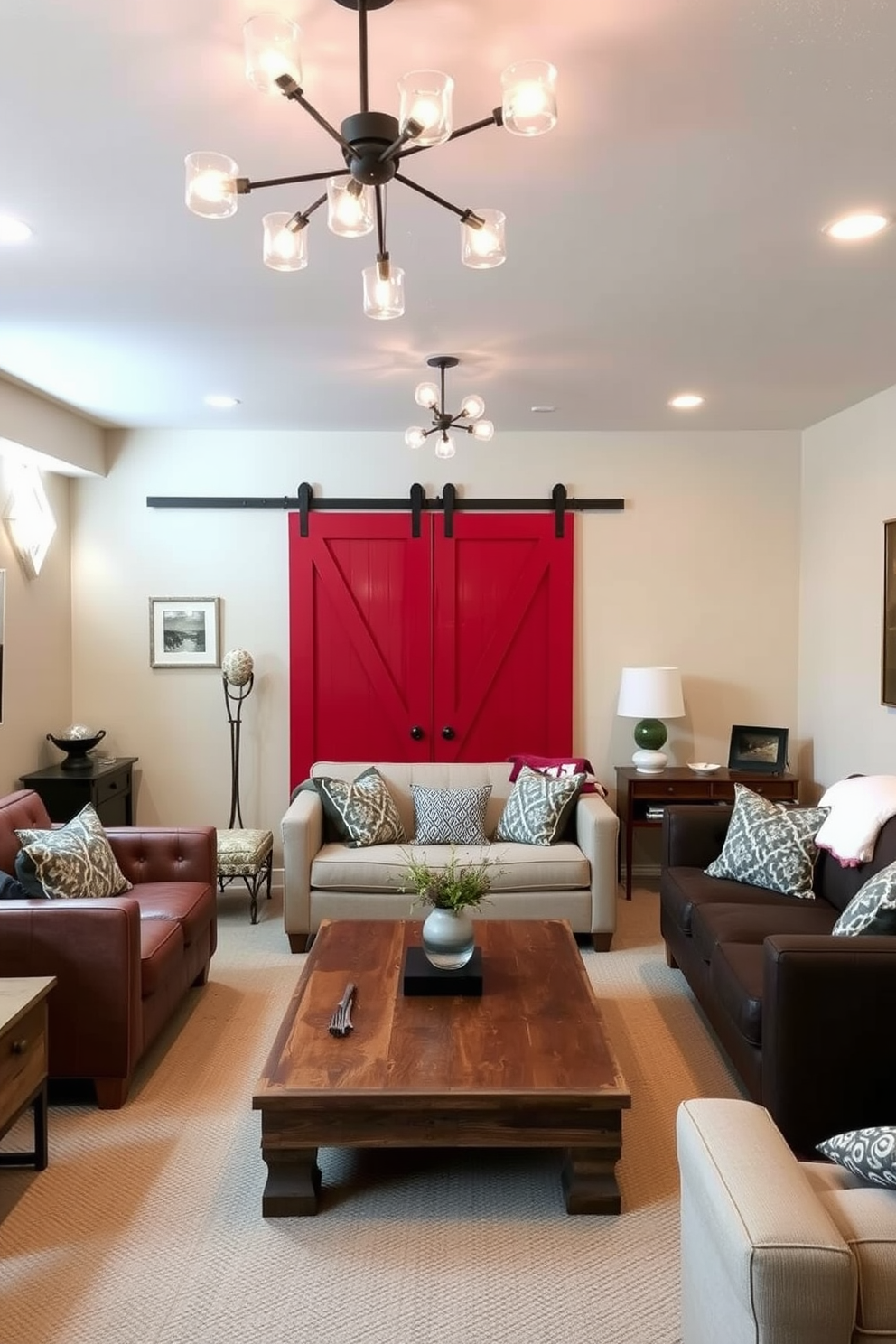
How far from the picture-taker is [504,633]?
5.43 meters

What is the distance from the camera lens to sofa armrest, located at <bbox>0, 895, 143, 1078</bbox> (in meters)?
2.83

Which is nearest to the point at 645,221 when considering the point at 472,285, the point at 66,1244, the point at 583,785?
the point at 472,285

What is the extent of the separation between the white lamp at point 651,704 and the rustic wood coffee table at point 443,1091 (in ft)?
8.27

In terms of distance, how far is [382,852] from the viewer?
4312 millimetres

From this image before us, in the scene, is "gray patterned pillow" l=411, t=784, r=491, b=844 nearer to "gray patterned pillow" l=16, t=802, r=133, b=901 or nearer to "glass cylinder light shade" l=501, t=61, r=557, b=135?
"gray patterned pillow" l=16, t=802, r=133, b=901

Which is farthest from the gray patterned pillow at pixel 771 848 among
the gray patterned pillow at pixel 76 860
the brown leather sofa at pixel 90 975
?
the gray patterned pillow at pixel 76 860

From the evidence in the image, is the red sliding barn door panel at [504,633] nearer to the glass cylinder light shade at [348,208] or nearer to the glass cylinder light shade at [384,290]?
the glass cylinder light shade at [384,290]

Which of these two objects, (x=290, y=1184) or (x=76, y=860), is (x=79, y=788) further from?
(x=290, y=1184)

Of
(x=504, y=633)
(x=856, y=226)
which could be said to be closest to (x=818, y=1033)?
(x=856, y=226)

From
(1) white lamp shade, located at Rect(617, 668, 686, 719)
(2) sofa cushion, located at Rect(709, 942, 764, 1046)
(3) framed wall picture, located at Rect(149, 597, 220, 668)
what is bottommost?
(2) sofa cushion, located at Rect(709, 942, 764, 1046)

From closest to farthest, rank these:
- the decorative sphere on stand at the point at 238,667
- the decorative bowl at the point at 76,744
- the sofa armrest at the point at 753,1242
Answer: the sofa armrest at the point at 753,1242
the decorative bowl at the point at 76,744
the decorative sphere on stand at the point at 238,667

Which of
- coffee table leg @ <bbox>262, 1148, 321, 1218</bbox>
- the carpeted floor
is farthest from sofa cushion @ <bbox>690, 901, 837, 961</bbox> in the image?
coffee table leg @ <bbox>262, 1148, 321, 1218</bbox>

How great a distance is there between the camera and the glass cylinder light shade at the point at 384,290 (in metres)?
1.96

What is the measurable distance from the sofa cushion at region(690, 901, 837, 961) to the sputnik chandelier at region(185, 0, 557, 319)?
2.39 meters
